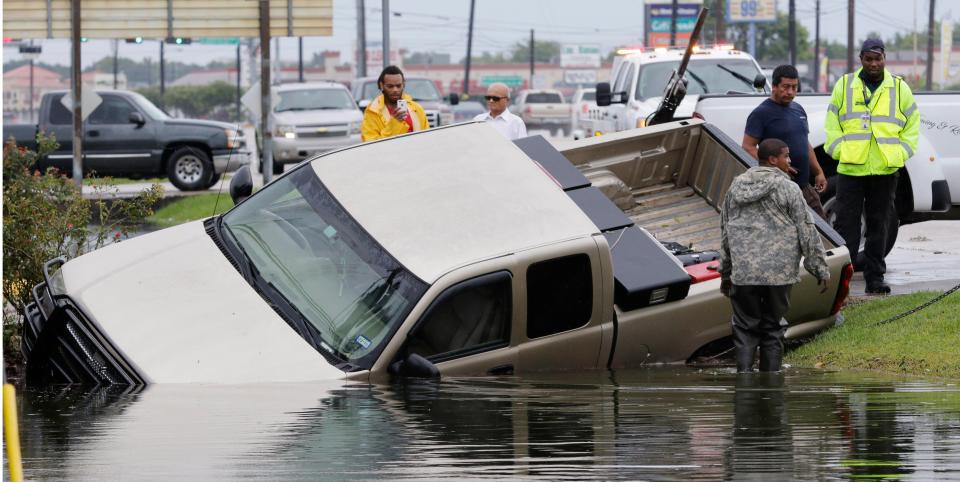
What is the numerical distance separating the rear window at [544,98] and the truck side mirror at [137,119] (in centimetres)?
3700

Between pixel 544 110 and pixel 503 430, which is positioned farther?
pixel 544 110

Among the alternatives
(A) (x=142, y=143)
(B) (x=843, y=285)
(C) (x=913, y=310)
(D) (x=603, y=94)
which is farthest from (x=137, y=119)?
(B) (x=843, y=285)

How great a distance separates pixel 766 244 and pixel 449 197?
5.61ft

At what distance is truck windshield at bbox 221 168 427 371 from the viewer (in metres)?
6.85

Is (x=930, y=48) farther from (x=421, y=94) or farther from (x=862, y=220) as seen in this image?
(x=862, y=220)

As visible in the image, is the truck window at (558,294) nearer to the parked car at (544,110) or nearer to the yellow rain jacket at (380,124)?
the yellow rain jacket at (380,124)

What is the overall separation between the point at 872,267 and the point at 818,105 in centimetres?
197

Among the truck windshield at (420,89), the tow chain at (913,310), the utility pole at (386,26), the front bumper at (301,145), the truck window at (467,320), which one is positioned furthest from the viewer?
the truck windshield at (420,89)

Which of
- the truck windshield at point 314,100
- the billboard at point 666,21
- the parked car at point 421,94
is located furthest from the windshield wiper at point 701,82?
the billboard at point 666,21

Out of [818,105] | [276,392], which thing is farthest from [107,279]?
[818,105]

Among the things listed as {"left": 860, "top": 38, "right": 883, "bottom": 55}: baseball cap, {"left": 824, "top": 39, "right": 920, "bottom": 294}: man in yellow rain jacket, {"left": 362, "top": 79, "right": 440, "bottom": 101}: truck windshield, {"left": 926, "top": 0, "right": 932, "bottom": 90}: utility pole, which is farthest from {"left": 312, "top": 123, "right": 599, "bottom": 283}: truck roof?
{"left": 926, "top": 0, "right": 932, "bottom": 90}: utility pole

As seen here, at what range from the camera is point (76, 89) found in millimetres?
20875

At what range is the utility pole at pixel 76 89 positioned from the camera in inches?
798

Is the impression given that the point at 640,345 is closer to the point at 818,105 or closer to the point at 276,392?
the point at 276,392
